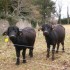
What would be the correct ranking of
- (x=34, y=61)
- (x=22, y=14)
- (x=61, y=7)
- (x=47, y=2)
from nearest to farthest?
1. (x=34, y=61)
2. (x=22, y=14)
3. (x=47, y=2)
4. (x=61, y=7)

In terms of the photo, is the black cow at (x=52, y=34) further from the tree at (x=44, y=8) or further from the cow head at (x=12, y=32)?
the tree at (x=44, y=8)

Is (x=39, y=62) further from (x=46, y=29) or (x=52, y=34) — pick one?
(x=46, y=29)

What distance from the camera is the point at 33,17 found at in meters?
33.9

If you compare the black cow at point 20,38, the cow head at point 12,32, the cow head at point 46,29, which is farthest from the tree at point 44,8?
the cow head at point 12,32

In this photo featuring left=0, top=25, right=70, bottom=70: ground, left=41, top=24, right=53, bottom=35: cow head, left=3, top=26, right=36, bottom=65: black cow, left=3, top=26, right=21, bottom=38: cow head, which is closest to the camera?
left=3, top=26, right=21, bottom=38: cow head

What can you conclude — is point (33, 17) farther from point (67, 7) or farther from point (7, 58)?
point (67, 7)

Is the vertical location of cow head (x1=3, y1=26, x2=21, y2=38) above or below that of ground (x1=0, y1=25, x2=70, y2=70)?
above

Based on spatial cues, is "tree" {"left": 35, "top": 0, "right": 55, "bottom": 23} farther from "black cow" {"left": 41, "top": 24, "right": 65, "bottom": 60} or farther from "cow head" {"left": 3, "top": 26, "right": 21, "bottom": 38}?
"cow head" {"left": 3, "top": 26, "right": 21, "bottom": 38}

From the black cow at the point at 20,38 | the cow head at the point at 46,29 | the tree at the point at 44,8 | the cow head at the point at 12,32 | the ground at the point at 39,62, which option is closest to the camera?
the cow head at the point at 12,32

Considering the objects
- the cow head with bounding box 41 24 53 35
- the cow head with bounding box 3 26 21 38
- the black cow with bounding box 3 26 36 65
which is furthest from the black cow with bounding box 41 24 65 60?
the cow head with bounding box 3 26 21 38

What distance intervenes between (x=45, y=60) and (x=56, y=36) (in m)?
1.16

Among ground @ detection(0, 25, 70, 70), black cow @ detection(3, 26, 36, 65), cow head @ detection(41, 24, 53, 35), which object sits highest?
cow head @ detection(41, 24, 53, 35)

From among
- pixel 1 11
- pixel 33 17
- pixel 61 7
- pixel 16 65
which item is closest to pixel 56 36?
pixel 16 65

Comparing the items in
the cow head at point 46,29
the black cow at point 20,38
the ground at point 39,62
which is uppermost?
the cow head at point 46,29
